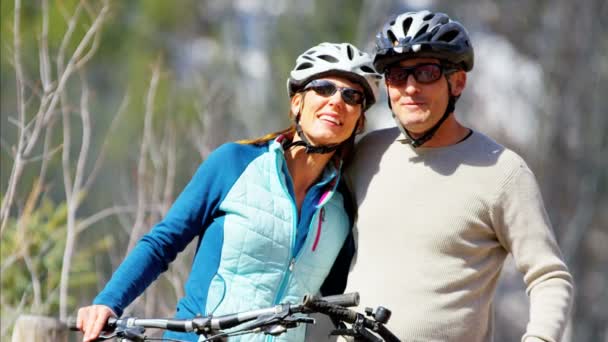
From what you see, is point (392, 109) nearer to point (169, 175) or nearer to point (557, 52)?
point (169, 175)

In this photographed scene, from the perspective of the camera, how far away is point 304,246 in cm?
498

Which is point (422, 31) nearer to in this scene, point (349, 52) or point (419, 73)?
point (419, 73)

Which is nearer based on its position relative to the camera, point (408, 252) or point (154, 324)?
point (154, 324)

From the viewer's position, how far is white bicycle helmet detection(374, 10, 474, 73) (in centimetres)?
502

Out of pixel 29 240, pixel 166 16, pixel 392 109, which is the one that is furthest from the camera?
pixel 166 16

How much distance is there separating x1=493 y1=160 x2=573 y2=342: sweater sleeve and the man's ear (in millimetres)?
480

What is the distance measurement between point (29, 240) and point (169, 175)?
109 cm

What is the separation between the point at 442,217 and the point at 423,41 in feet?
2.34

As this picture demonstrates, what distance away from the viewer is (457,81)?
16.9 feet

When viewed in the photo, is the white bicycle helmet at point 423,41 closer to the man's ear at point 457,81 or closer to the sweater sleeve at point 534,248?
the man's ear at point 457,81

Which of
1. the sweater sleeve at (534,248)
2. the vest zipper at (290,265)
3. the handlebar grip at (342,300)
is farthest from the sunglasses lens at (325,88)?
the handlebar grip at (342,300)

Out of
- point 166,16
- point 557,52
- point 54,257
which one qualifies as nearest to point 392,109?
point 54,257

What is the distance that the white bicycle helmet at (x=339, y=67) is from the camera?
516cm

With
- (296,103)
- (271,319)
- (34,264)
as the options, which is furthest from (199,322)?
(34,264)
